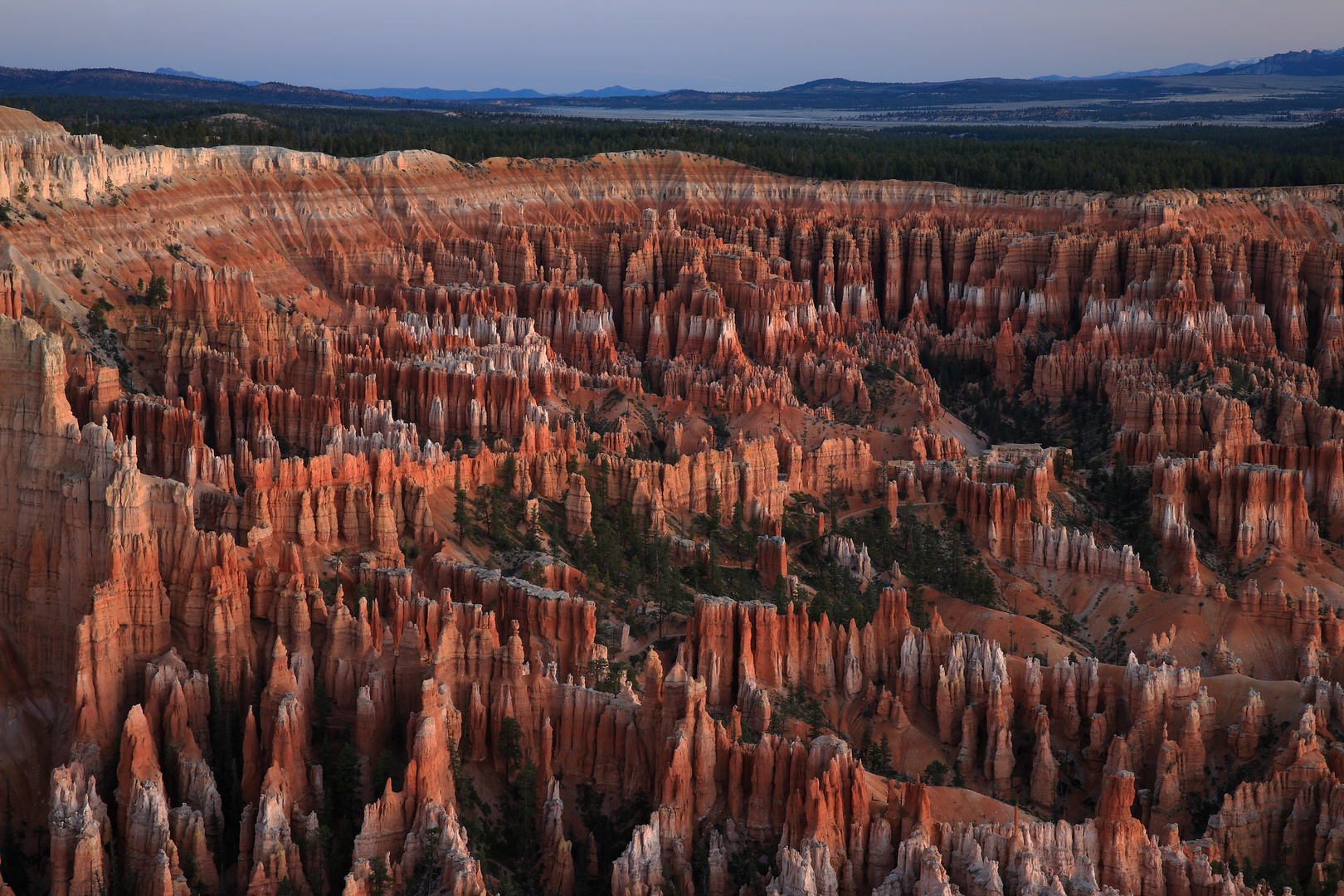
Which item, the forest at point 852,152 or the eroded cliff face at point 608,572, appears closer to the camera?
the eroded cliff face at point 608,572

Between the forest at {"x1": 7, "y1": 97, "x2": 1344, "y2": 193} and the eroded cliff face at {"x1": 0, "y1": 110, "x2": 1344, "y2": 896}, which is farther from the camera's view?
the forest at {"x1": 7, "y1": 97, "x2": 1344, "y2": 193}

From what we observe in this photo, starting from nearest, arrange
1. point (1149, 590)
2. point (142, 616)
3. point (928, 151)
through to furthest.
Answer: point (142, 616), point (1149, 590), point (928, 151)

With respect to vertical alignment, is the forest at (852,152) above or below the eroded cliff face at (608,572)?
above

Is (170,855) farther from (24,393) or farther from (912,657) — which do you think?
(912,657)

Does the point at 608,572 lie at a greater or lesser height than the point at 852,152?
lesser

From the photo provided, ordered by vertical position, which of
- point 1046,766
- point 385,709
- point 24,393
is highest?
point 24,393

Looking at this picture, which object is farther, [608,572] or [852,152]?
[852,152]

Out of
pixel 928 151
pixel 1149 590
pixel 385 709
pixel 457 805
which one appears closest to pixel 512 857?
pixel 457 805

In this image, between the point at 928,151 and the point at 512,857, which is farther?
the point at 928,151
